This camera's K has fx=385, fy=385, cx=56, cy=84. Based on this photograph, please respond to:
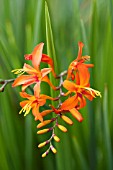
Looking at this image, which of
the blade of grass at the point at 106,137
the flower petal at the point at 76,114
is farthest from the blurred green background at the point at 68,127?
the flower petal at the point at 76,114

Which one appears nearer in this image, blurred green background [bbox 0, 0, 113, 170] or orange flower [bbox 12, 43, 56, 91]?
orange flower [bbox 12, 43, 56, 91]

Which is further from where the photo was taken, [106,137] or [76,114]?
[106,137]

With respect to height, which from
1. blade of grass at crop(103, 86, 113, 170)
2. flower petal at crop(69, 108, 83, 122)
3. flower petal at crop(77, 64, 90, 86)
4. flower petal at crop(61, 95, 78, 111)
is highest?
flower petal at crop(77, 64, 90, 86)

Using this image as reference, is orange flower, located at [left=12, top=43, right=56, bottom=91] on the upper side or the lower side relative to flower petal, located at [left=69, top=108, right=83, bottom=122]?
upper

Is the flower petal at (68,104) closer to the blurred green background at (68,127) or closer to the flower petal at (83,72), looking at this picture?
the flower petal at (83,72)

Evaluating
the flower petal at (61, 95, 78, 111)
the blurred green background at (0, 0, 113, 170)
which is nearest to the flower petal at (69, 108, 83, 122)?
the flower petal at (61, 95, 78, 111)

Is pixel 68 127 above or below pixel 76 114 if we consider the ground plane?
below

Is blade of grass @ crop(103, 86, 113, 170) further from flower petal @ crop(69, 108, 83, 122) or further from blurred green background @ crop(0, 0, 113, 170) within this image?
flower petal @ crop(69, 108, 83, 122)

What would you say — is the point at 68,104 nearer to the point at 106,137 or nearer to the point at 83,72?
the point at 83,72

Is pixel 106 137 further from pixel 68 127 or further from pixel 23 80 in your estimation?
pixel 23 80

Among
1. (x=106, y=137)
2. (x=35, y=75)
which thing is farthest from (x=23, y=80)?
(x=106, y=137)

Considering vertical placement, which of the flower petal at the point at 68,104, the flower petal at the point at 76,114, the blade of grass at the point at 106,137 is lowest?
the blade of grass at the point at 106,137

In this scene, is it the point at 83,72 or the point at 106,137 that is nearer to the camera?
the point at 83,72
